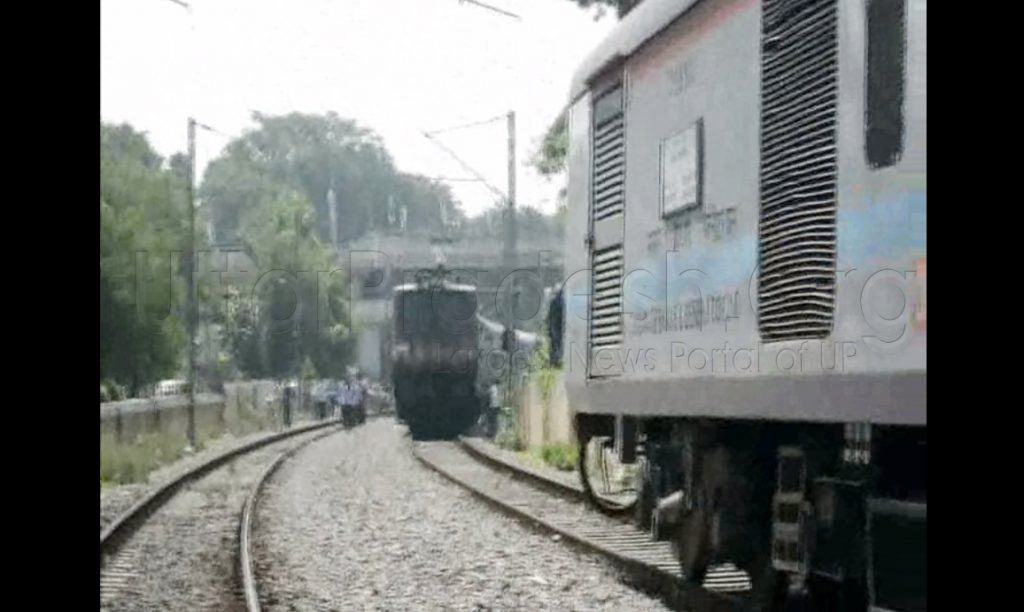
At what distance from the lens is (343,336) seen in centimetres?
1182

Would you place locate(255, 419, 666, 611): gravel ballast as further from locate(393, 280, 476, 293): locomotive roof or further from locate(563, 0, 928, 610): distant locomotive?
locate(393, 280, 476, 293): locomotive roof

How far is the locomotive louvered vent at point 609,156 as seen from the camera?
8.73m

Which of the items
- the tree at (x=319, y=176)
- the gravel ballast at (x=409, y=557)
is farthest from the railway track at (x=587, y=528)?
the tree at (x=319, y=176)

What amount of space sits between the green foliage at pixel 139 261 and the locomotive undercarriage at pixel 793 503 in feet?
9.59

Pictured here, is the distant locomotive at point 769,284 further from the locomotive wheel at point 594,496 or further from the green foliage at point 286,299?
the green foliage at point 286,299

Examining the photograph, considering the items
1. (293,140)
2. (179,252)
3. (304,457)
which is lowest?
(304,457)

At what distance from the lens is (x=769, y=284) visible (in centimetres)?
650

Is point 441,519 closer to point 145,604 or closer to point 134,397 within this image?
point 134,397

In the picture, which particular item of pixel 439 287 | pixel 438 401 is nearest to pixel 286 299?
pixel 439 287

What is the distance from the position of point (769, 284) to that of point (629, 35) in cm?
250

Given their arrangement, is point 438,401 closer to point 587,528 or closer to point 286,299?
point 587,528

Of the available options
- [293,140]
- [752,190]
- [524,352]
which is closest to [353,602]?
[293,140]

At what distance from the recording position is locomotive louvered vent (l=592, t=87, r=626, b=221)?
873 cm

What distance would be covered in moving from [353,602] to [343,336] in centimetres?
366
